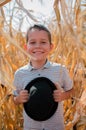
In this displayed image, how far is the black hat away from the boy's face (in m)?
0.09

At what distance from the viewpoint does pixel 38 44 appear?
1.24m

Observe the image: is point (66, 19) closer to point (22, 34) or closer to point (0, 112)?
point (0, 112)

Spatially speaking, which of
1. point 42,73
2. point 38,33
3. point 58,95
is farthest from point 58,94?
point 38,33

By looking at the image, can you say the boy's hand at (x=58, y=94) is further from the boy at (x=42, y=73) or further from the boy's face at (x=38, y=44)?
the boy's face at (x=38, y=44)

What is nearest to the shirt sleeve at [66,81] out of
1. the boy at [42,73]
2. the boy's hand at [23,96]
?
the boy at [42,73]

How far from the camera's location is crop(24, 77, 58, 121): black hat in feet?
3.91

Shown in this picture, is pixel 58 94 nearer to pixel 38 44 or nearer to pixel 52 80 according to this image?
pixel 52 80

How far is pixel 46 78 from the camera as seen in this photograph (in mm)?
1241

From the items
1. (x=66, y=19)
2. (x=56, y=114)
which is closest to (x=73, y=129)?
(x=56, y=114)

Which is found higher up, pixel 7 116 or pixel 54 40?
pixel 54 40

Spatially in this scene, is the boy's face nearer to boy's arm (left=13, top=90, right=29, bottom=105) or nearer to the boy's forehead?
the boy's forehead

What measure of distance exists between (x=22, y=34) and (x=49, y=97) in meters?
0.62

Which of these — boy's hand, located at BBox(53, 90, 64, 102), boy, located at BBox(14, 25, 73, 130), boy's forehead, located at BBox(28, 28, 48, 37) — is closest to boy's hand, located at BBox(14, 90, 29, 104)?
boy, located at BBox(14, 25, 73, 130)

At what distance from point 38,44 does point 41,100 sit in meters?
0.20
